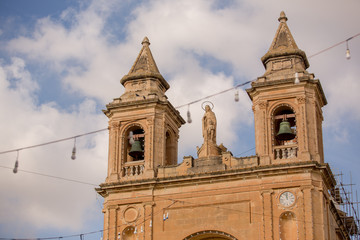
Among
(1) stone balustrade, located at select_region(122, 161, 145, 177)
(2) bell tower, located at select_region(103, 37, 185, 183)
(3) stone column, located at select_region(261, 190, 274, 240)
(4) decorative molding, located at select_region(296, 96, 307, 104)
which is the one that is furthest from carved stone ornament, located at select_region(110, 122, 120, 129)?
(4) decorative molding, located at select_region(296, 96, 307, 104)

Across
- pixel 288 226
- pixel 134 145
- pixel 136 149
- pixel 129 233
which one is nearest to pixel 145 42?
pixel 134 145

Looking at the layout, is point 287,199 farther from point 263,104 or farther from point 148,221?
point 148,221

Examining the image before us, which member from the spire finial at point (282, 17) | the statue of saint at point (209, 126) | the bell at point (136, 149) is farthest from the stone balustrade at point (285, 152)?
the spire finial at point (282, 17)

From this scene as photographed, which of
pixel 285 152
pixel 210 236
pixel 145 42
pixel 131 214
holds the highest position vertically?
pixel 145 42

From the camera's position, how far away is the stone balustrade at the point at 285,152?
3502cm

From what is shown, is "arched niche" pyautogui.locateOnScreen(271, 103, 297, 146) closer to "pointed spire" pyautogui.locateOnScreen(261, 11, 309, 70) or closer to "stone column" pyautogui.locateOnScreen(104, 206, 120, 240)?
"pointed spire" pyautogui.locateOnScreen(261, 11, 309, 70)

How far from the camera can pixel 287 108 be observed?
120ft

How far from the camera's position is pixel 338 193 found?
4181 centimetres

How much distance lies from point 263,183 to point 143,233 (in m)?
5.78

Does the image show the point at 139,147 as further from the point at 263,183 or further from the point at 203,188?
the point at 263,183

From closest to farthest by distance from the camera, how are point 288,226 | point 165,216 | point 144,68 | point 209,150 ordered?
point 288,226
point 165,216
point 209,150
point 144,68

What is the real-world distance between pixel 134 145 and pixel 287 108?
7363 millimetres

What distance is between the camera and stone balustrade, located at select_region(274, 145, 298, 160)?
3502 cm

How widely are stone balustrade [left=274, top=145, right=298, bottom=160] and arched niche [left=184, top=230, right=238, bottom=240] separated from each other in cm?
407
